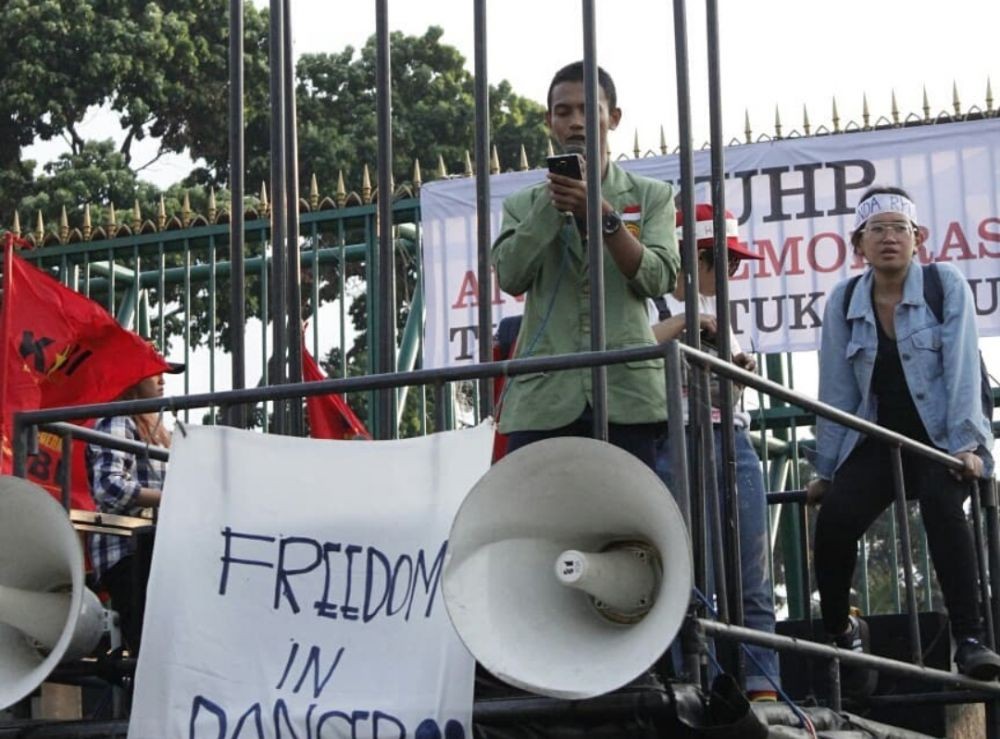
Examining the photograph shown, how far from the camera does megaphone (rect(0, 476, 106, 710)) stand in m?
5.68

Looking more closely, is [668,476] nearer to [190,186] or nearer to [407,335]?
[407,335]

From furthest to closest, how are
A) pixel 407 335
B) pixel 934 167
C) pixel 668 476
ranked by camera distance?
pixel 407 335
pixel 934 167
pixel 668 476

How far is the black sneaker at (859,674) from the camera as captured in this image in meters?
6.97

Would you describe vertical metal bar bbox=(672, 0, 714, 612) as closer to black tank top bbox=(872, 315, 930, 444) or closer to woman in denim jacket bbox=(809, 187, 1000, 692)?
woman in denim jacket bbox=(809, 187, 1000, 692)

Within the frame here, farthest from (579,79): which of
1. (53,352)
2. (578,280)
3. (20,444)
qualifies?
(53,352)

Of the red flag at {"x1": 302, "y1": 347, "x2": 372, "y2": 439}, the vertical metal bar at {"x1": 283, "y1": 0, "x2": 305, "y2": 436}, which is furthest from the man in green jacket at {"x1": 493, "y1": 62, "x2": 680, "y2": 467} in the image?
the red flag at {"x1": 302, "y1": 347, "x2": 372, "y2": 439}

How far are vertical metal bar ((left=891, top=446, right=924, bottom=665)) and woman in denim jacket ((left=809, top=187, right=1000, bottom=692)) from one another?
11 cm

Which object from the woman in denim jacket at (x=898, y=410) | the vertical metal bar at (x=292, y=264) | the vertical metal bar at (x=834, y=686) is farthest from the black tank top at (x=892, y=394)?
the vertical metal bar at (x=292, y=264)

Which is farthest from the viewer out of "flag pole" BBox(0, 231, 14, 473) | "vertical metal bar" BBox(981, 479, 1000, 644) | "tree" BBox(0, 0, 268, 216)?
"tree" BBox(0, 0, 268, 216)

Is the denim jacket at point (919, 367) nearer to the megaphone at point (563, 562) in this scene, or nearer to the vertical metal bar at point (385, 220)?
the vertical metal bar at point (385, 220)

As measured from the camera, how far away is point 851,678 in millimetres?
7133

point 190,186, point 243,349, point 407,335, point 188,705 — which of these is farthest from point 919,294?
point 190,186

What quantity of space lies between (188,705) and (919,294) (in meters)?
2.89

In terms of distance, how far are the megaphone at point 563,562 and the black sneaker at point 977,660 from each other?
1.92m
